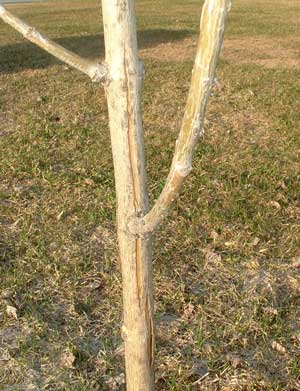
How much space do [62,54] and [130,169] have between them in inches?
17.2

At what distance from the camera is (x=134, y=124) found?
1.63m

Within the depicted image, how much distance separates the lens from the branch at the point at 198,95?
4.03 feet

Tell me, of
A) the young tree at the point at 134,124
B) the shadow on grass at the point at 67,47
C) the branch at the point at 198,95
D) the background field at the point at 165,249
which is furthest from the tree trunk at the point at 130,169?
the shadow on grass at the point at 67,47

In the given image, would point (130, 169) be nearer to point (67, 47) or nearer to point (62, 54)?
point (62, 54)

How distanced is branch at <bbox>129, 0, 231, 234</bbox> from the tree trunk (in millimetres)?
106

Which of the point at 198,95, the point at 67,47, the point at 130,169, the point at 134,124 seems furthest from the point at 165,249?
the point at 67,47

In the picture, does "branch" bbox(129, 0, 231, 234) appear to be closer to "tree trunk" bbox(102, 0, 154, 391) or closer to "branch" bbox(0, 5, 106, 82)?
"tree trunk" bbox(102, 0, 154, 391)

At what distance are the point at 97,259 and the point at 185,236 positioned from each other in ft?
2.49

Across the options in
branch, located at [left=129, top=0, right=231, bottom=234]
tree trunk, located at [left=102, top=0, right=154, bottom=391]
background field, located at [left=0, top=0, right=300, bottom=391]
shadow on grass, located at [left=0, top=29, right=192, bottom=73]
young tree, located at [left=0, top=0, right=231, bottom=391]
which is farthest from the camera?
shadow on grass, located at [left=0, top=29, right=192, bottom=73]

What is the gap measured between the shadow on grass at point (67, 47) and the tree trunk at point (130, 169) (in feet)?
30.1

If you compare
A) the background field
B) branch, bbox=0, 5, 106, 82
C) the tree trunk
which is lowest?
the background field

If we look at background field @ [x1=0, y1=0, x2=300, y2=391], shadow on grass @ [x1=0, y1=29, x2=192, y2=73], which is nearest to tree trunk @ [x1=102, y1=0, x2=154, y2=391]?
background field @ [x1=0, y1=0, x2=300, y2=391]

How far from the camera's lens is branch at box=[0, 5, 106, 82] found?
5.13 ft

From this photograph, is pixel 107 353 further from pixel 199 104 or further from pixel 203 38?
pixel 203 38
